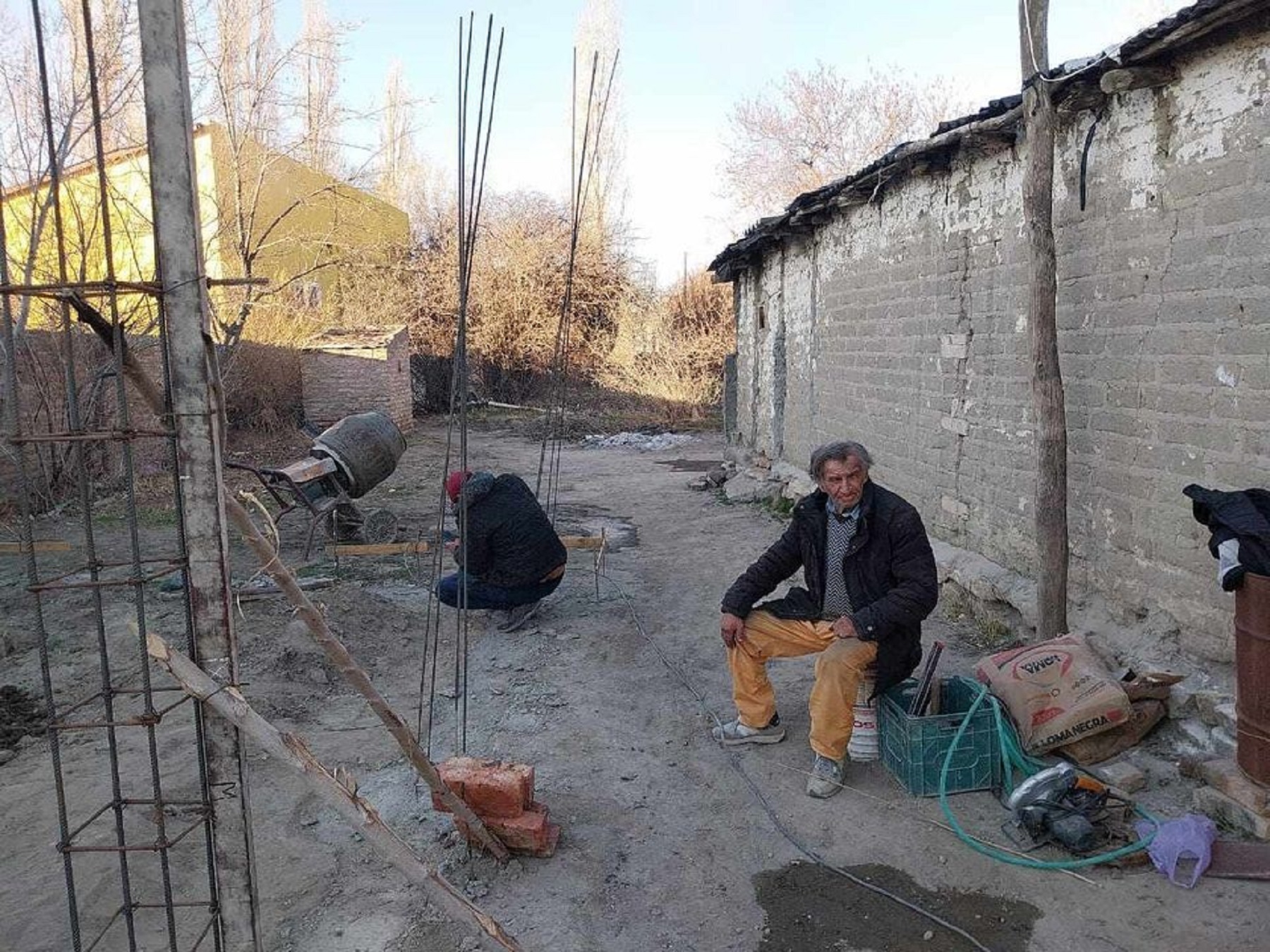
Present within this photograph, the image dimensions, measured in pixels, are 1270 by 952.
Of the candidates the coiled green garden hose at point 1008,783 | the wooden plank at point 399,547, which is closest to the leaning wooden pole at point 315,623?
the coiled green garden hose at point 1008,783

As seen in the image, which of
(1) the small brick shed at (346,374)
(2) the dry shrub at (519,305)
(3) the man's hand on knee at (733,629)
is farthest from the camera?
(2) the dry shrub at (519,305)

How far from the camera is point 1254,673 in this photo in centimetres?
325

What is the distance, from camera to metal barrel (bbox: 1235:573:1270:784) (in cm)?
319

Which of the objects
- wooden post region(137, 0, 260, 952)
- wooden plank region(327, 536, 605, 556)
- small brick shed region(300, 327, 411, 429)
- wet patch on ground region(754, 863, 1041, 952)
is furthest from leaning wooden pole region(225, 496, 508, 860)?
small brick shed region(300, 327, 411, 429)

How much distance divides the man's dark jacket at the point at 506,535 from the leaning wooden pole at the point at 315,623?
8.75ft

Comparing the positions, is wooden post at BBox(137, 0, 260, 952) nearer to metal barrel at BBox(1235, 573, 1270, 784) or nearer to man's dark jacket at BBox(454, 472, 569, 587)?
metal barrel at BBox(1235, 573, 1270, 784)

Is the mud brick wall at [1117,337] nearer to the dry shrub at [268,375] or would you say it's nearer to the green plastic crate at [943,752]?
the green plastic crate at [943,752]

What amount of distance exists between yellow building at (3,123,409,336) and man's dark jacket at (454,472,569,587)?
10.6 feet

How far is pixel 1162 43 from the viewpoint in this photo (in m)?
3.85

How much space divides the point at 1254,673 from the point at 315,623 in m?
3.14

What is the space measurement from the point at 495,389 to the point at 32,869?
849 inches

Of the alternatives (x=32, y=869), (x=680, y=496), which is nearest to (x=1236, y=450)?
(x=32, y=869)

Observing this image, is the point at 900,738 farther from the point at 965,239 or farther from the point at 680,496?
the point at 680,496

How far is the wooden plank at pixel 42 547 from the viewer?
26.8ft
